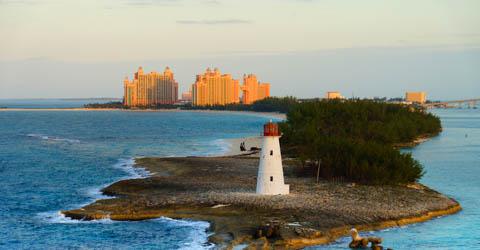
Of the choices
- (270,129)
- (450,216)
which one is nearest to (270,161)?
(270,129)

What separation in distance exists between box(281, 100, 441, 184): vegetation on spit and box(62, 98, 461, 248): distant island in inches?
3.9

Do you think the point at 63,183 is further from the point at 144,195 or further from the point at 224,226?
the point at 224,226

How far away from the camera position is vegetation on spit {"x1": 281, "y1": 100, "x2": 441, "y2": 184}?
1967 inches

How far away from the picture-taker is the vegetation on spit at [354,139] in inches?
1967

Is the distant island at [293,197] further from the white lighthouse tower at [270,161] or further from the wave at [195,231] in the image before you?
the white lighthouse tower at [270,161]

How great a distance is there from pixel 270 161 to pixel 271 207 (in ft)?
10.6

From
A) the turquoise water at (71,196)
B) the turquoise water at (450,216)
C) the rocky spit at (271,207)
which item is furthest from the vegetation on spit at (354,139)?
the turquoise water at (71,196)

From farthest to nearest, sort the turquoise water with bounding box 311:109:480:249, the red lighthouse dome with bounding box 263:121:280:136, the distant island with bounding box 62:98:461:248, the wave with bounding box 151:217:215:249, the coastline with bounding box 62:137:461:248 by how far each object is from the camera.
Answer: the red lighthouse dome with bounding box 263:121:280:136 → the distant island with bounding box 62:98:461:248 → the turquoise water with bounding box 311:109:480:249 → the coastline with bounding box 62:137:461:248 → the wave with bounding box 151:217:215:249

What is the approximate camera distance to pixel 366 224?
36531 mm

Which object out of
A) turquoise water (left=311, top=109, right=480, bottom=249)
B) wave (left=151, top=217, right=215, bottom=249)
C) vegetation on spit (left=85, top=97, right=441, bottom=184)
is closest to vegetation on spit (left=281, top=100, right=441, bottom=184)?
vegetation on spit (left=85, top=97, right=441, bottom=184)

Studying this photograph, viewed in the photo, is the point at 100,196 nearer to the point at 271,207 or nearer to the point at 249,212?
the point at 249,212

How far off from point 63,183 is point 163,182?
8110 mm

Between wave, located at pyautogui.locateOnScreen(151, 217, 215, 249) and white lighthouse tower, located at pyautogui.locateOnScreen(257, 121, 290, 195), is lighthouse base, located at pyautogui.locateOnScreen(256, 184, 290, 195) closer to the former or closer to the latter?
white lighthouse tower, located at pyautogui.locateOnScreen(257, 121, 290, 195)

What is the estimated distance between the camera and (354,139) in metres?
71.1
